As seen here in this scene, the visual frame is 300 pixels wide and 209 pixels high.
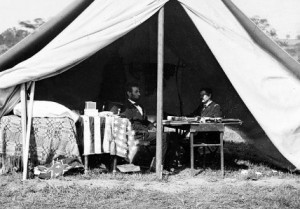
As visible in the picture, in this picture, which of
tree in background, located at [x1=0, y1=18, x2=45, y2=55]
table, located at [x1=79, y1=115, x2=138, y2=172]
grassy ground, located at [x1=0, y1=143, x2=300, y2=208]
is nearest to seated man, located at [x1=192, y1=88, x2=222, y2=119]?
grassy ground, located at [x1=0, y1=143, x2=300, y2=208]

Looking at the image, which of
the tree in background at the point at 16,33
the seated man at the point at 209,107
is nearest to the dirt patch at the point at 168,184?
the seated man at the point at 209,107

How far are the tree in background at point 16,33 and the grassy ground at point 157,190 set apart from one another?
35.4 m

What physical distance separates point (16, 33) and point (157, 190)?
41148mm

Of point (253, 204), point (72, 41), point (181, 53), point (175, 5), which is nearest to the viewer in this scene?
point (253, 204)

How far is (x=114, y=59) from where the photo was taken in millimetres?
8992

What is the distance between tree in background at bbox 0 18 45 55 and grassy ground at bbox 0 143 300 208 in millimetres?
35436

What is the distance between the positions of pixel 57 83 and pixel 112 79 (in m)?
1.15

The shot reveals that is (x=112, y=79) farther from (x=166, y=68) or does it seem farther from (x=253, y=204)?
(x=253, y=204)

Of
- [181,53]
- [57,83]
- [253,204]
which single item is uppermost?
[181,53]

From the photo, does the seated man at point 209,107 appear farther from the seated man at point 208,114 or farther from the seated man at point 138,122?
the seated man at point 138,122

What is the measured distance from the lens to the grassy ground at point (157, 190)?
4.60m

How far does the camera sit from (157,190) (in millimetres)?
5223

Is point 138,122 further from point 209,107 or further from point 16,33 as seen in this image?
point 16,33

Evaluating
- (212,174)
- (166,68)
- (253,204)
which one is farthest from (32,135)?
(166,68)
